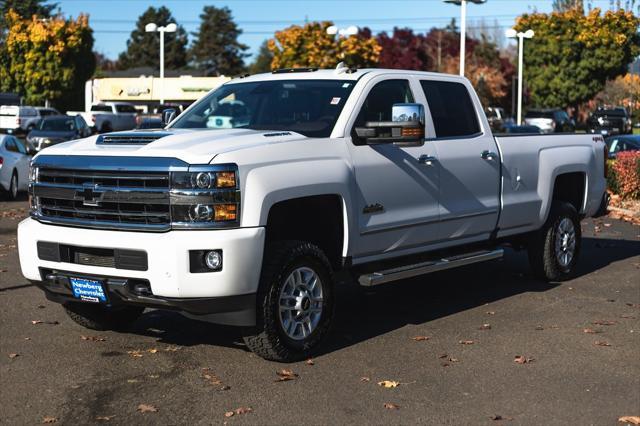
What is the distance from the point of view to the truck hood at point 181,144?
259 inches

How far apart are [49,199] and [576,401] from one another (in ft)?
13.0

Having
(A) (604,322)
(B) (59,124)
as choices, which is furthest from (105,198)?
(B) (59,124)

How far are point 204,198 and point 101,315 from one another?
6.66ft

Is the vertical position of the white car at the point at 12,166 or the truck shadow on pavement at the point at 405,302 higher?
the white car at the point at 12,166

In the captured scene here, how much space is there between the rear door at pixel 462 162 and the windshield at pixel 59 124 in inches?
1120

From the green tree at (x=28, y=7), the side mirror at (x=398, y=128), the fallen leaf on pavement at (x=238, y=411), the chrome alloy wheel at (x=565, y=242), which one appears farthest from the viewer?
the green tree at (x=28, y=7)

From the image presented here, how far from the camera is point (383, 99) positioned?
8.19 meters

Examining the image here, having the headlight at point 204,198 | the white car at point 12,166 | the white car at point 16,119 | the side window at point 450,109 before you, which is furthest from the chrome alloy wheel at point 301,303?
the white car at point 16,119

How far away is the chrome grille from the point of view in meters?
6.57

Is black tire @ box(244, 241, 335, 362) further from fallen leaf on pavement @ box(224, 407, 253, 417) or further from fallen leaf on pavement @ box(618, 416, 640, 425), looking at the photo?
fallen leaf on pavement @ box(618, 416, 640, 425)

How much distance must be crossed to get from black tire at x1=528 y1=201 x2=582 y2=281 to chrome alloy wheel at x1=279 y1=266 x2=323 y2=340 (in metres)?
3.86

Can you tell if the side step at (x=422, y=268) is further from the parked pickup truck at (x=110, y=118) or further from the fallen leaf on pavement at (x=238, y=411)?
the parked pickup truck at (x=110, y=118)

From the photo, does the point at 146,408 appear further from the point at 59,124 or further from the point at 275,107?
the point at 59,124

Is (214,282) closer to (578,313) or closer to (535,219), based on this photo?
(578,313)
